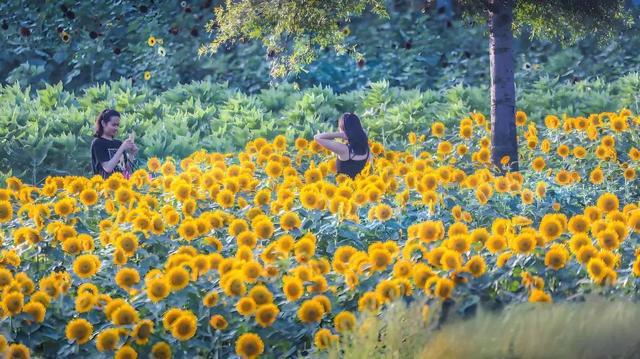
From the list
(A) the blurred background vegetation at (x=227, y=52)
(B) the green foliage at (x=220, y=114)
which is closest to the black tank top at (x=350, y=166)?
(B) the green foliage at (x=220, y=114)

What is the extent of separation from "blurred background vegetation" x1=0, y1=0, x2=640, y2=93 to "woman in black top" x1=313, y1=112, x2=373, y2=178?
635 cm

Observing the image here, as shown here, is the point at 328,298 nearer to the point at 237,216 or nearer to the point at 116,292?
the point at 116,292

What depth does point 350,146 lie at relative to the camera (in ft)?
26.2

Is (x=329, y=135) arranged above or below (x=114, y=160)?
above

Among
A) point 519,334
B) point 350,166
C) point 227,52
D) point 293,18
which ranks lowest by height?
point 227,52

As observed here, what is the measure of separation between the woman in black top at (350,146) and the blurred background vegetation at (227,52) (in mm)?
6354

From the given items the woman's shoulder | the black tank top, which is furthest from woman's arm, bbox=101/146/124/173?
the black tank top

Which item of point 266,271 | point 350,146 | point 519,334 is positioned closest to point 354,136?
point 350,146

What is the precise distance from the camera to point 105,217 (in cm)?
639

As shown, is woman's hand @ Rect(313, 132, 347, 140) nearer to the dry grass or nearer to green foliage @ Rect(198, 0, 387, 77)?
green foliage @ Rect(198, 0, 387, 77)

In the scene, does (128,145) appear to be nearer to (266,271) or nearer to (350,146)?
(350,146)

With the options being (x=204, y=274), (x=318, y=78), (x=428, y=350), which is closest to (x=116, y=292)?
(x=204, y=274)

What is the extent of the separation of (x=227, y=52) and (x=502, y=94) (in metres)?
7.93

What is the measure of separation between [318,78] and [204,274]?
10.1m
